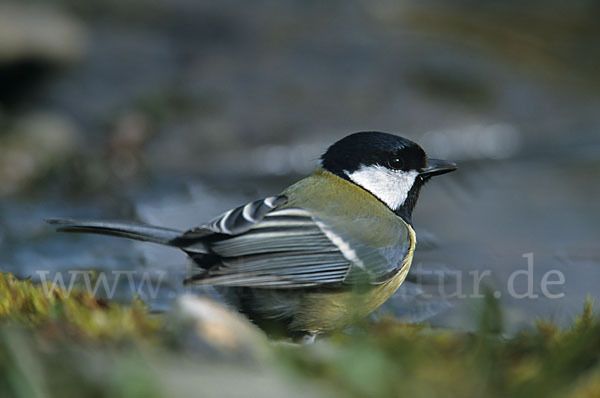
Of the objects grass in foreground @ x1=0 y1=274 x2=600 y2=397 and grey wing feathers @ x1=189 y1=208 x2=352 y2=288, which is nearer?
grass in foreground @ x1=0 y1=274 x2=600 y2=397

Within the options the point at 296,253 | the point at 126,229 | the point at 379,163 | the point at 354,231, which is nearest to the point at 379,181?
the point at 379,163

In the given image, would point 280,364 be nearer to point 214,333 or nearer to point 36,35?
point 214,333

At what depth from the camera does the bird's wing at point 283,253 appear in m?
2.41

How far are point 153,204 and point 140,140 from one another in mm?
1137

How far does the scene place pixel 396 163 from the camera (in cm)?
317

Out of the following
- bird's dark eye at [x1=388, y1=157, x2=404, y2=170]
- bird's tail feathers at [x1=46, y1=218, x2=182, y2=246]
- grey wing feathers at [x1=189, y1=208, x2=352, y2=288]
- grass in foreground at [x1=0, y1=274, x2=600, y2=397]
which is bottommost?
grass in foreground at [x1=0, y1=274, x2=600, y2=397]

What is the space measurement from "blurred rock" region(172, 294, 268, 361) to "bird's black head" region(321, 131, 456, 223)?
1454 millimetres

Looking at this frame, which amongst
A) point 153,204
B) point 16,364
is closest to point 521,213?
point 153,204

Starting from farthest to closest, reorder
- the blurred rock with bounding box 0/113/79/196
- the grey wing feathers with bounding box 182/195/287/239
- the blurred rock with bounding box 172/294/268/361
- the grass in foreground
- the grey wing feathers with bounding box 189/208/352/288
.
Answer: the blurred rock with bounding box 0/113/79/196 < the grey wing feathers with bounding box 182/195/287/239 < the grey wing feathers with bounding box 189/208/352/288 < the blurred rock with bounding box 172/294/268/361 < the grass in foreground

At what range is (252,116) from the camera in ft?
21.9

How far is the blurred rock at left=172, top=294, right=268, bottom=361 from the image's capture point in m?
1.69

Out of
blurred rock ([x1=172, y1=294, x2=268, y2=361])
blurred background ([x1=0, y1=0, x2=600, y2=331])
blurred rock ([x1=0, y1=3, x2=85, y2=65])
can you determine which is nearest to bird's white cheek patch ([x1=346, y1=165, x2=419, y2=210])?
blurred background ([x1=0, y1=0, x2=600, y2=331])

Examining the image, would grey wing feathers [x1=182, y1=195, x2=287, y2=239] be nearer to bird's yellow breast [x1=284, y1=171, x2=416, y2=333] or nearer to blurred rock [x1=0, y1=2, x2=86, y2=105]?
bird's yellow breast [x1=284, y1=171, x2=416, y2=333]

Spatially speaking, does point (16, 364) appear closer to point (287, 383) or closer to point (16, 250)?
point (287, 383)
